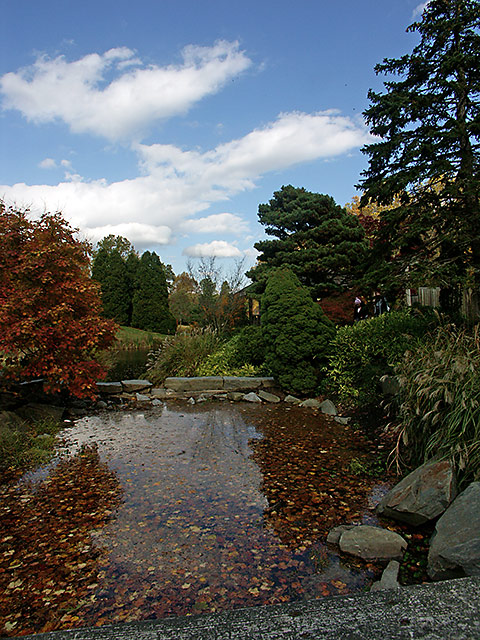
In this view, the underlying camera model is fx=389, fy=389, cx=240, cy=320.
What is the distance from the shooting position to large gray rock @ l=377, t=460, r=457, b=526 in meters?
2.60

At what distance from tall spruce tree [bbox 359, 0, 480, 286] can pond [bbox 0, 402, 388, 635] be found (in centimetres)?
257

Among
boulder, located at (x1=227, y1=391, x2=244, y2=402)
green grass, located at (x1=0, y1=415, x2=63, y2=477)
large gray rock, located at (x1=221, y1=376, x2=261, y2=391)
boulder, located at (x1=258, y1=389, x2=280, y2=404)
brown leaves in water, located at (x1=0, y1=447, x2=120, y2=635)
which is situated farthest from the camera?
large gray rock, located at (x1=221, y1=376, x2=261, y2=391)

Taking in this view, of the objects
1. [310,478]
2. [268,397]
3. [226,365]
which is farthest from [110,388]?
[310,478]

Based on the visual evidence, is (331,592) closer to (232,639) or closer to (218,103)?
(232,639)

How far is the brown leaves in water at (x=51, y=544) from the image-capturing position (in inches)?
75.7

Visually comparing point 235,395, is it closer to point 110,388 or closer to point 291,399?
point 291,399

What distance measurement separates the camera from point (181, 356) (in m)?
8.62

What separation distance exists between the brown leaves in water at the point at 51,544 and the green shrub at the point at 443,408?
253cm

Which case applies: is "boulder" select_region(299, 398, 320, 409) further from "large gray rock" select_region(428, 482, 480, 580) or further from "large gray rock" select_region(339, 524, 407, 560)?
"large gray rock" select_region(428, 482, 480, 580)

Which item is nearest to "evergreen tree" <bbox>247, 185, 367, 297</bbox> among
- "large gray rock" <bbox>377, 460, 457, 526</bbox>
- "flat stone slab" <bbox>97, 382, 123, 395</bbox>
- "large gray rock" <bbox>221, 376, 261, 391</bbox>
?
"large gray rock" <bbox>221, 376, 261, 391</bbox>

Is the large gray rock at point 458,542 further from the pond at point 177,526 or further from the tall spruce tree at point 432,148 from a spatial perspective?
the tall spruce tree at point 432,148

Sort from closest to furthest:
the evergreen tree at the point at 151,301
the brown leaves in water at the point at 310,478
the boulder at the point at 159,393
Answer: the brown leaves in water at the point at 310,478 < the boulder at the point at 159,393 < the evergreen tree at the point at 151,301

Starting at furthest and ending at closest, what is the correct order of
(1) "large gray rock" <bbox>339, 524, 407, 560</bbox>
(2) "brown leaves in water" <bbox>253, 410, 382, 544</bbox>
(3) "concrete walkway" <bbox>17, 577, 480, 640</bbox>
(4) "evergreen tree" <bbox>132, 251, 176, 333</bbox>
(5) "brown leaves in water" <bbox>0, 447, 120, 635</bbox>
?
1. (4) "evergreen tree" <bbox>132, 251, 176, 333</bbox>
2. (2) "brown leaves in water" <bbox>253, 410, 382, 544</bbox>
3. (1) "large gray rock" <bbox>339, 524, 407, 560</bbox>
4. (5) "brown leaves in water" <bbox>0, 447, 120, 635</bbox>
5. (3) "concrete walkway" <bbox>17, 577, 480, 640</bbox>

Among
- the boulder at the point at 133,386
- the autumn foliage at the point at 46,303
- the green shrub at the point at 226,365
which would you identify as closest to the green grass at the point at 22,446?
the autumn foliage at the point at 46,303
